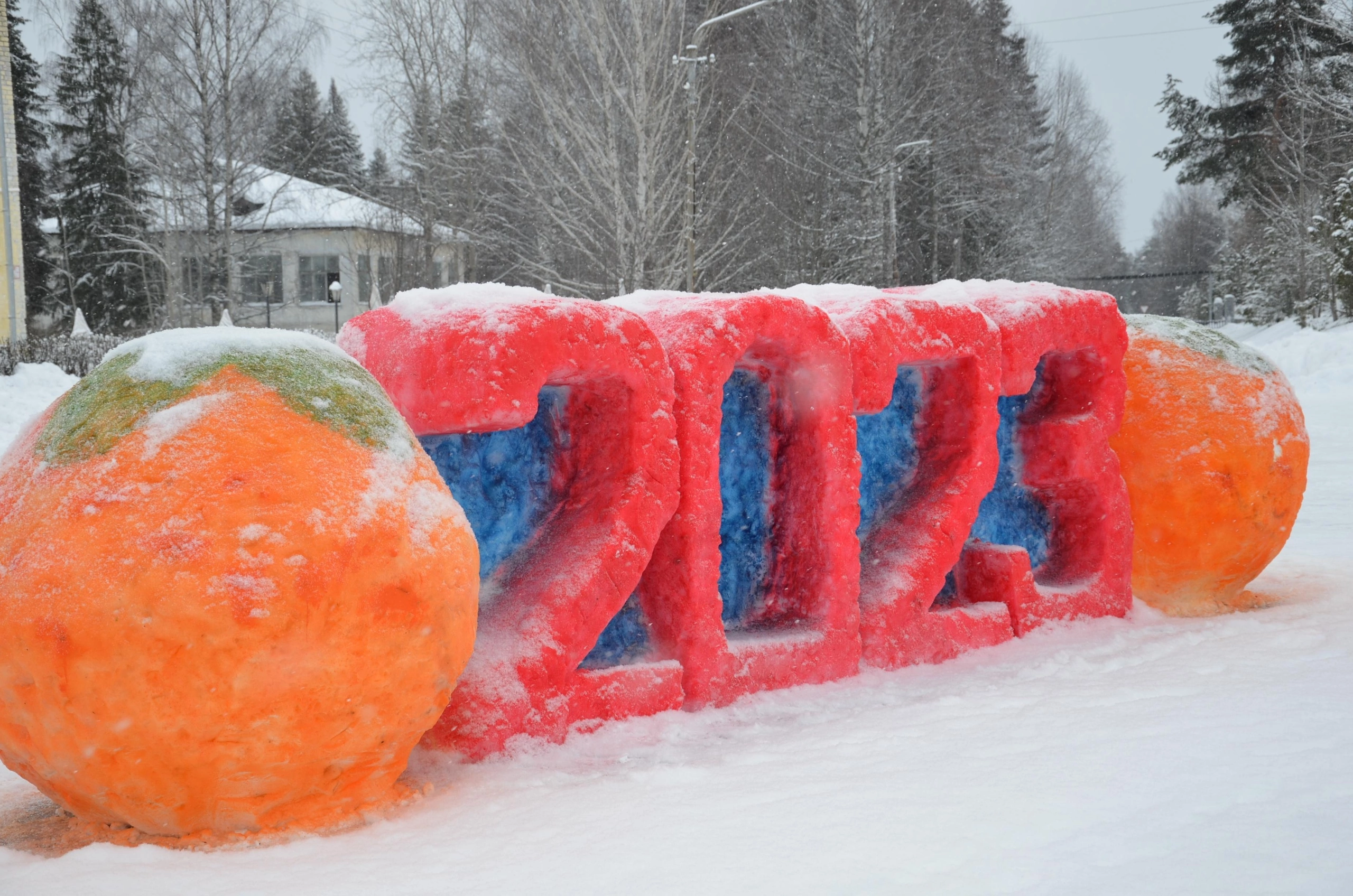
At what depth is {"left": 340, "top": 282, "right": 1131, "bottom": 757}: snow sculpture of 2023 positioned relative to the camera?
12.3 ft

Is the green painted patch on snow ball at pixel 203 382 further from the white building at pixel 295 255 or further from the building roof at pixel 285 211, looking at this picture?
the building roof at pixel 285 211

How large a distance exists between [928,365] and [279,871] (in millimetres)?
3568

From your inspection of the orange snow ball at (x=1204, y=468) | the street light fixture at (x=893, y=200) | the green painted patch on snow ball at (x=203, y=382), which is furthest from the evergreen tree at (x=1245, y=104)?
the green painted patch on snow ball at (x=203, y=382)

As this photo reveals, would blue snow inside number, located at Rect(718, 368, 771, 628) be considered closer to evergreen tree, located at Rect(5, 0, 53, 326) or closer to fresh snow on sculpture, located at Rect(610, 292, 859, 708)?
fresh snow on sculpture, located at Rect(610, 292, 859, 708)

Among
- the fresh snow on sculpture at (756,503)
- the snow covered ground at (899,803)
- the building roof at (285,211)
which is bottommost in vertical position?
the snow covered ground at (899,803)

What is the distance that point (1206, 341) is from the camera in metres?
5.94

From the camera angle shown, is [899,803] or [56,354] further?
[56,354]

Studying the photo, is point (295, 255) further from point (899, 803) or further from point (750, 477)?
point (899, 803)

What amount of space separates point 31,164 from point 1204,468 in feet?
107

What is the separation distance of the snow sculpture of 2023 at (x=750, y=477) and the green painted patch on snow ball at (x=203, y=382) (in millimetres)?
358

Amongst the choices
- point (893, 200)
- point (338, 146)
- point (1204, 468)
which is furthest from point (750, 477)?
point (338, 146)

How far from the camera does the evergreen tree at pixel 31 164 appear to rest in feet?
96.7

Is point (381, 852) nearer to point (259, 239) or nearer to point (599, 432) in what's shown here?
point (599, 432)

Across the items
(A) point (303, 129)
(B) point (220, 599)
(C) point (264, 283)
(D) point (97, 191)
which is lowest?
(B) point (220, 599)
